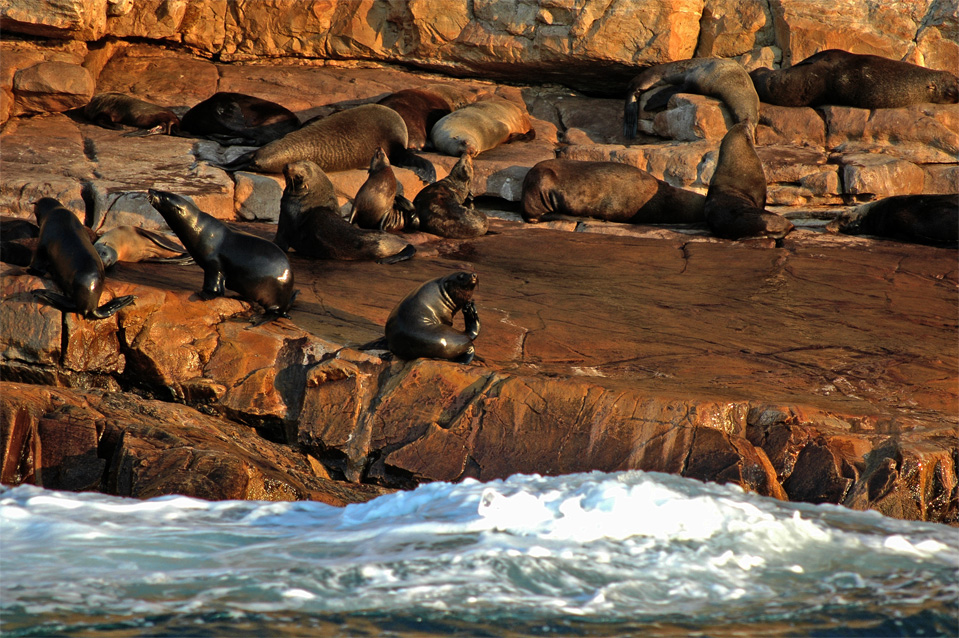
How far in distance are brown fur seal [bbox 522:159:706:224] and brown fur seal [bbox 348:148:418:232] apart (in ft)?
4.62

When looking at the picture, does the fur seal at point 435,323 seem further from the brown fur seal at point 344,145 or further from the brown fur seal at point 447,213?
the brown fur seal at point 344,145

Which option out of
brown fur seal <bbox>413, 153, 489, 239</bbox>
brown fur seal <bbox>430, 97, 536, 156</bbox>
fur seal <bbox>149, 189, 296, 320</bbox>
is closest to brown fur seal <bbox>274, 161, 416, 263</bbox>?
brown fur seal <bbox>413, 153, 489, 239</bbox>

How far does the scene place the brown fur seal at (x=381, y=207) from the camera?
9.33 meters

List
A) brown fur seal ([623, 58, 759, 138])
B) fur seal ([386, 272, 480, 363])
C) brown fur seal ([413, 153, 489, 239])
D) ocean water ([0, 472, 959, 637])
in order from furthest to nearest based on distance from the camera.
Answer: brown fur seal ([623, 58, 759, 138]), brown fur seal ([413, 153, 489, 239]), fur seal ([386, 272, 480, 363]), ocean water ([0, 472, 959, 637])

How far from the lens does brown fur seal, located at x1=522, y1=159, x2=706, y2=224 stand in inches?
404

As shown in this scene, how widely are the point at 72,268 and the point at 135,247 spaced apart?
4.13ft

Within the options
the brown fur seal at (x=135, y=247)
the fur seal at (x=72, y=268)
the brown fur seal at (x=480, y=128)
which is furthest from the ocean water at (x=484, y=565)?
the brown fur seal at (x=480, y=128)

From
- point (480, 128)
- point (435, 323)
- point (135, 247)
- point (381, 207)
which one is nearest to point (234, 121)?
point (480, 128)

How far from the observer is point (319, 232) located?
830cm

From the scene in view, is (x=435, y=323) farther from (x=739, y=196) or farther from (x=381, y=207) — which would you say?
(x=739, y=196)

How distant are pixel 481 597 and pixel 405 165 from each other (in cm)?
858

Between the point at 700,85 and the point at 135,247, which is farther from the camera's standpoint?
the point at 700,85

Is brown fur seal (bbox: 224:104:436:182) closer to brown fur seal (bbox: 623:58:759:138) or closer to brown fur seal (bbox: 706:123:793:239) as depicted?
brown fur seal (bbox: 706:123:793:239)

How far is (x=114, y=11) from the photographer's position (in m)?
11.7
